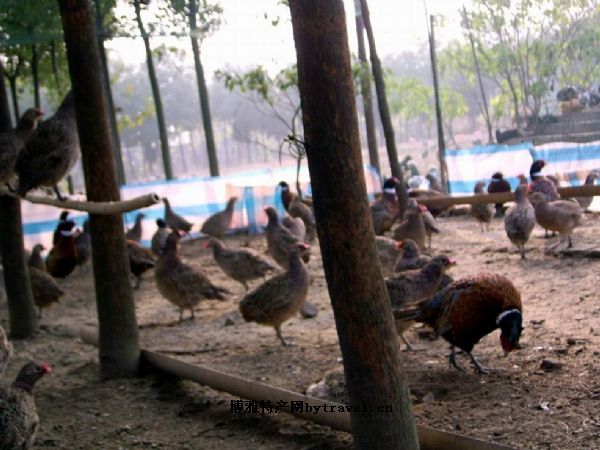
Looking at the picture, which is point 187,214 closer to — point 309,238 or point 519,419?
point 309,238

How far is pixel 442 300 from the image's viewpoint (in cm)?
516

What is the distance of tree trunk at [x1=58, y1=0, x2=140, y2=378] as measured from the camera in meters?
5.90

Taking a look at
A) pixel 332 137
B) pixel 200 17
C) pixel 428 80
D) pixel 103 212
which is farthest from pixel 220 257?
pixel 428 80

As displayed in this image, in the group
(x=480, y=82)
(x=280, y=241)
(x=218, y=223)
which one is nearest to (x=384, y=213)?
(x=280, y=241)

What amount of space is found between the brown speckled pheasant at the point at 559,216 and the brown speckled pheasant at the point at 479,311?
399 cm

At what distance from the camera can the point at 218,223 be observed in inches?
520

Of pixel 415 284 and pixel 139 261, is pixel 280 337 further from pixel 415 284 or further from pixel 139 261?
pixel 139 261

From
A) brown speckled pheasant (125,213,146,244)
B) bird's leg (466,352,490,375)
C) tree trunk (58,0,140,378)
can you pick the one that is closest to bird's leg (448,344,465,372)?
bird's leg (466,352,490,375)

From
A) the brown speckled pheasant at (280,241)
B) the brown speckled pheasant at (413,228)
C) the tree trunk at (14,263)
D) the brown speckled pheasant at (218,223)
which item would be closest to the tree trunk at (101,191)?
the tree trunk at (14,263)

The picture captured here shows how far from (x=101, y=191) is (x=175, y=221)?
7317mm

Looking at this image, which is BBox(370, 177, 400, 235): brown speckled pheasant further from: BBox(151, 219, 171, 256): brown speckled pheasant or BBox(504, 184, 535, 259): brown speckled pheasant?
BBox(151, 219, 171, 256): brown speckled pheasant

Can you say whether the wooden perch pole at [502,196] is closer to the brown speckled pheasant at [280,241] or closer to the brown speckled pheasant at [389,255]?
the brown speckled pheasant at [389,255]

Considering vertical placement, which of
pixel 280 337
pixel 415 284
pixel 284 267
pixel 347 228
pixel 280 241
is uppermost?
pixel 347 228

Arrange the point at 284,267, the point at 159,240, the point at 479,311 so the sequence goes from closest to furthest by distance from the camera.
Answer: the point at 479,311 → the point at 284,267 → the point at 159,240
